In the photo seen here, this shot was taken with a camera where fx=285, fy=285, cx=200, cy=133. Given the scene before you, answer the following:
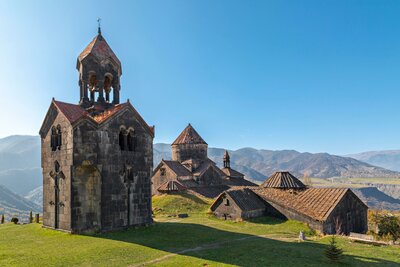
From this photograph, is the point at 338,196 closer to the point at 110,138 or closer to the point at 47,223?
the point at 110,138

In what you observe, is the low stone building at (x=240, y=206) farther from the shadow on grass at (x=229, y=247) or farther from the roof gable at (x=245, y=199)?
the shadow on grass at (x=229, y=247)

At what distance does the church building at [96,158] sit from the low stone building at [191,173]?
17760 millimetres

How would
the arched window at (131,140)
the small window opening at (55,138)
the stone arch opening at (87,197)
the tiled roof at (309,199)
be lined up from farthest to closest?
1. the tiled roof at (309,199)
2. the arched window at (131,140)
3. the small window opening at (55,138)
4. the stone arch opening at (87,197)

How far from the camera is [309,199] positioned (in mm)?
27781

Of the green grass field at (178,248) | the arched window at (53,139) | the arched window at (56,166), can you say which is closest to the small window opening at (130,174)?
the green grass field at (178,248)

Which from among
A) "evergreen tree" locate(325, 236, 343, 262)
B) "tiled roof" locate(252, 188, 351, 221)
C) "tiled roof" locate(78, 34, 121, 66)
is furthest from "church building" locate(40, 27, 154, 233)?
"evergreen tree" locate(325, 236, 343, 262)

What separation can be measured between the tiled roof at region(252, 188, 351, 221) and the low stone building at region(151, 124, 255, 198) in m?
11.3

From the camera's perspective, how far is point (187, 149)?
4900 cm

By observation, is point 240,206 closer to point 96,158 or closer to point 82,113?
point 96,158

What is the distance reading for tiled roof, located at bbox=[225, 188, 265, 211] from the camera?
2827cm

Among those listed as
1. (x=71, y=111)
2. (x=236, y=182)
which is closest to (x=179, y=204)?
(x=236, y=182)

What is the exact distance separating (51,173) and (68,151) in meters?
3.16

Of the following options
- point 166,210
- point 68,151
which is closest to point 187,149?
point 166,210

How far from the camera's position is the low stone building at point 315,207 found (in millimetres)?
24484
